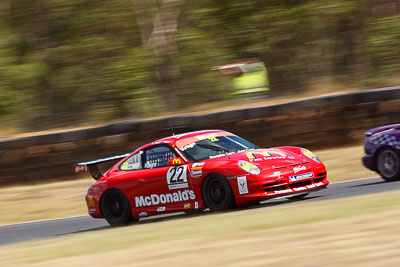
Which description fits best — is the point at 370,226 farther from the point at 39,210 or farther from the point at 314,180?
the point at 39,210

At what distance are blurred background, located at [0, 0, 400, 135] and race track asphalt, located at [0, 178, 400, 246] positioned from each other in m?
6.52

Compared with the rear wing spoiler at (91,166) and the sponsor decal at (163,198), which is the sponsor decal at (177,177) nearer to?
the sponsor decal at (163,198)

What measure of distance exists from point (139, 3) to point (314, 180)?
15.1m

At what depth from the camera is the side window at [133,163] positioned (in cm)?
1045

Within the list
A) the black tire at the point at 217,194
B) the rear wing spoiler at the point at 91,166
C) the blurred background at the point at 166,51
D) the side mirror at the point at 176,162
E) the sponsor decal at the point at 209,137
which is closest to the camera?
the black tire at the point at 217,194

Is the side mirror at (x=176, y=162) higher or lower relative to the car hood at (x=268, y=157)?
higher

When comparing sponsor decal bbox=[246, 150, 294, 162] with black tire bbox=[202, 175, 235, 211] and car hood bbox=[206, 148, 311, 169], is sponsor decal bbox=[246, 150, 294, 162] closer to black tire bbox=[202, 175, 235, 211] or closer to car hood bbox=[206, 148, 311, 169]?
car hood bbox=[206, 148, 311, 169]

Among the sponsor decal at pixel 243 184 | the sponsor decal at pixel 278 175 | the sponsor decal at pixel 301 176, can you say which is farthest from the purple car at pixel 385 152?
the sponsor decal at pixel 243 184

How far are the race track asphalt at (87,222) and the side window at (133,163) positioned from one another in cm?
83

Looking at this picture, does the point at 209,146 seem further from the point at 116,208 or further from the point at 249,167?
the point at 116,208

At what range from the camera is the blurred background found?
759 inches

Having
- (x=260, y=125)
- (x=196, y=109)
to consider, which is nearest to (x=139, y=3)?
(x=196, y=109)

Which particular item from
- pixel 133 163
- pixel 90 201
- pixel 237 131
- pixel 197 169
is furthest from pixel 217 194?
pixel 237 131

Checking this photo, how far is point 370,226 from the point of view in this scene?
6184 millimetres
